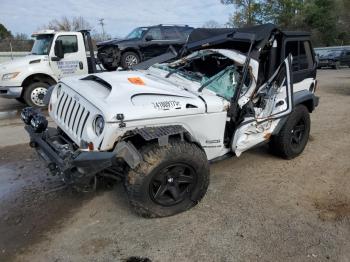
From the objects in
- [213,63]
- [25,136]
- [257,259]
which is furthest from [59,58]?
[257,259]

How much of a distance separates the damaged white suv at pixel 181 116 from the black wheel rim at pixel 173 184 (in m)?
0.01

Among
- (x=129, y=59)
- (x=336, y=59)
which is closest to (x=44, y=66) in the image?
(x=129, y=59)

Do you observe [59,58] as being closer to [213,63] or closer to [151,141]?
[213,63]

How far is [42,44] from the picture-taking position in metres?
10.4

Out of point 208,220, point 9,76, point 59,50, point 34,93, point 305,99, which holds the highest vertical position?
point 59,50

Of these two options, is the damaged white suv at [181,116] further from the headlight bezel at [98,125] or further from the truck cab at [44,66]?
the truck cab at [44,66]

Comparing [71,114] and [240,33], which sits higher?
[240,33]

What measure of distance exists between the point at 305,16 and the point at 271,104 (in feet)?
147

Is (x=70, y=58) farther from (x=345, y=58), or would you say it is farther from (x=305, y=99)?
(x=345, y=58)

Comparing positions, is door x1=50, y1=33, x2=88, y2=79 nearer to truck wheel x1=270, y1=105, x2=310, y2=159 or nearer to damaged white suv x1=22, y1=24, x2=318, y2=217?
damaged white suv x1=22, y1=24, x2=318, y2=217

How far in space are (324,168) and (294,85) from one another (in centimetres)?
129

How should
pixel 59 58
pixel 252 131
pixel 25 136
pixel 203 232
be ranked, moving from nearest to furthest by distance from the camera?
pixel 203 232
pixel 252 131
pixel 25 136
pixel 59 58

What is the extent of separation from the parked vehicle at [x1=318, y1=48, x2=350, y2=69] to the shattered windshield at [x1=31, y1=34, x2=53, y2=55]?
20.5 metres

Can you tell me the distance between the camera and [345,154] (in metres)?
5.80
